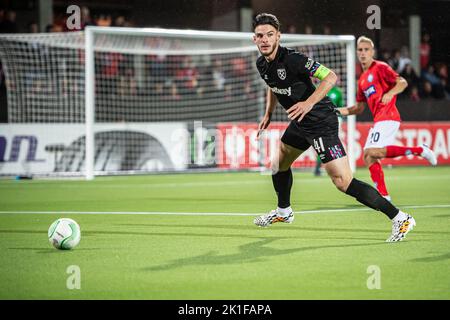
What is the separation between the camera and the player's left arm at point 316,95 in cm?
623

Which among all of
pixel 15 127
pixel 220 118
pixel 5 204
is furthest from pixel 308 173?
pixel 5 204

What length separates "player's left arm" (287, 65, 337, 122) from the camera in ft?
20.4

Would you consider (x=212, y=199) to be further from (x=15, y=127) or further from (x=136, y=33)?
(x=15, y=127)

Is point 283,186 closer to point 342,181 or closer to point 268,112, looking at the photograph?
point 268,112

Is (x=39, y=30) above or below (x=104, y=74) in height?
above

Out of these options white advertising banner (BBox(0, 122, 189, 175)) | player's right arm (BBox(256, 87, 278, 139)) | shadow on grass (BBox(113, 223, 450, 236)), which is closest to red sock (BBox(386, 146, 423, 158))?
shadow on grass (BBox(113, 223, 450, 236))

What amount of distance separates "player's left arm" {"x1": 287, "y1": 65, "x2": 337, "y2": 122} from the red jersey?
146 inches

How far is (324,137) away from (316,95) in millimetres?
507

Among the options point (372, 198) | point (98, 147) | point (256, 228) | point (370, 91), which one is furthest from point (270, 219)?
point (98, 147)

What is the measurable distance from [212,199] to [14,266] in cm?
580

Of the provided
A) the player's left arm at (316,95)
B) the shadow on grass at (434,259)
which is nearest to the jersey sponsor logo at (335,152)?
the player's left arm at (316,95)

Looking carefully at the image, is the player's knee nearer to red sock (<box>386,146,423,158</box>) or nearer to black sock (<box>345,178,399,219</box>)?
black sock (<box>345,178,399,219</box>)

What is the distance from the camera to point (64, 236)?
6.14m

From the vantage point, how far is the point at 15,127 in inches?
635
